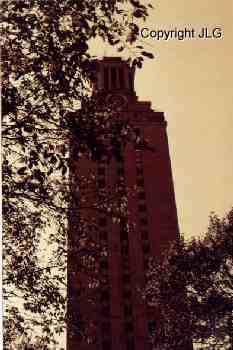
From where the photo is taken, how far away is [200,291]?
72.1ft

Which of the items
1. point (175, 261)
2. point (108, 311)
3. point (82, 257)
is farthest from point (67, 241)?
point (108, 311)

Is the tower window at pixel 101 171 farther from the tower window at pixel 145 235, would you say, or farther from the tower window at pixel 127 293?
the tower window at pixel 127 293

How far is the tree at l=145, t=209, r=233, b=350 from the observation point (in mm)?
20750

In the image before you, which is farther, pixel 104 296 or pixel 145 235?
pixel 145 235

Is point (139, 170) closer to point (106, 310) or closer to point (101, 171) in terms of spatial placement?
point (101, 171)

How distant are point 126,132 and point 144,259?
52.8 m

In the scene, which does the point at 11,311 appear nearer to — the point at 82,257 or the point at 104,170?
the point at 82,257

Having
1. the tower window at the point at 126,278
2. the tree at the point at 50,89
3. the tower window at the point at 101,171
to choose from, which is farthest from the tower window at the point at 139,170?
the tree at the point at 50,89

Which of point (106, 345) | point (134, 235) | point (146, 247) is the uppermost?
point (134, 235)

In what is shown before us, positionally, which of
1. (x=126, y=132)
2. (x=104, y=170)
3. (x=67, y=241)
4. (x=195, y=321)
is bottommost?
(x=195, y=321)

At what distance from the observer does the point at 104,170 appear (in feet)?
207

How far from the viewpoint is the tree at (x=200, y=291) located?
68.1 feet

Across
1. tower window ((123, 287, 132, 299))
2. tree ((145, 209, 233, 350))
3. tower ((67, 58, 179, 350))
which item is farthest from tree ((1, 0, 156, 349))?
tower window ((123, 287, 132, 299))

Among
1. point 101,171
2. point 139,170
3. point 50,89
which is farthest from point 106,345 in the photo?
point 50,89
